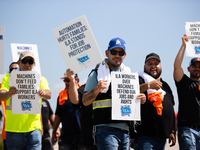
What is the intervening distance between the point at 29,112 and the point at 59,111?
7.72 ft

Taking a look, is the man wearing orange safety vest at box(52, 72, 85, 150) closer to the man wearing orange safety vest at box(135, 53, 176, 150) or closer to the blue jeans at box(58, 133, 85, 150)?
the blue jeans at box(58, 133, 85, 150)

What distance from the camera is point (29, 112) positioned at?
502 cm

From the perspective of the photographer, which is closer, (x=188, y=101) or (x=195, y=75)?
(x=188, y=101)

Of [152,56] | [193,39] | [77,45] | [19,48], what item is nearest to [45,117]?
[19,48]

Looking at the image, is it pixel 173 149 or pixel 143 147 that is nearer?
pixel 143 147

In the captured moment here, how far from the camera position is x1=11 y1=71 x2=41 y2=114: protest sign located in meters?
5.03

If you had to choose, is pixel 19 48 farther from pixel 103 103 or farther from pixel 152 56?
pixel 103 103

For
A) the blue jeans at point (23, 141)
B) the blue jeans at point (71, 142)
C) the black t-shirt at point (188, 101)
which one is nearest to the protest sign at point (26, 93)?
the blue jeans at point (23, 141)

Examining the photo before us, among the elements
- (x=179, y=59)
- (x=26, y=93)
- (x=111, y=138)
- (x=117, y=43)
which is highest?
(x=117, y=43)

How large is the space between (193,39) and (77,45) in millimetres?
2596

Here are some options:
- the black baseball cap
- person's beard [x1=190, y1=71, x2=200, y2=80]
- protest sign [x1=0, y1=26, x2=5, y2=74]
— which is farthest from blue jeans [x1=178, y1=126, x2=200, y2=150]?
protest sign [x1=0, y1=26, x2=5, y2=74]

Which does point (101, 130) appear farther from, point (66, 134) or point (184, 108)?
point (66, 134)

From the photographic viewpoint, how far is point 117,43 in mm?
4348

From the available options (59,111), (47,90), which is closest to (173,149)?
(59,111)
